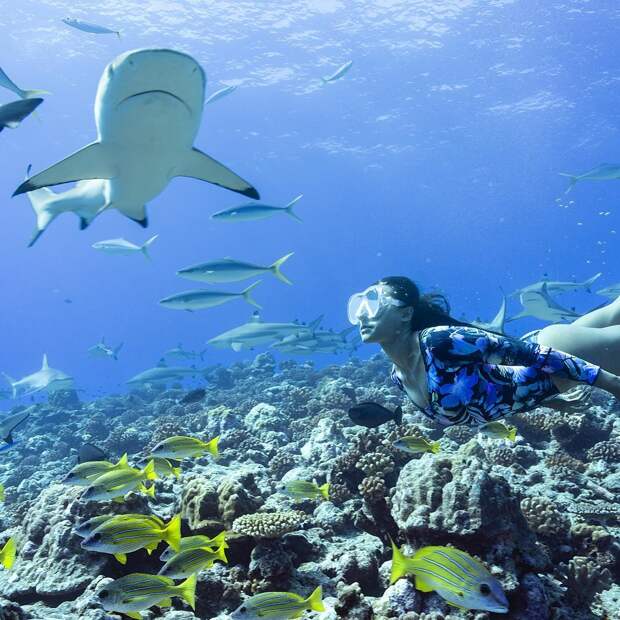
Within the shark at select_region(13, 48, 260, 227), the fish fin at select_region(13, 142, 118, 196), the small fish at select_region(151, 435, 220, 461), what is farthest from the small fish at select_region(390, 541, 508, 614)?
the fish fin at select_region(13, 142, 118, 196)

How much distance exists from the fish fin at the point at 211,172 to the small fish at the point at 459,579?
3.99 meters

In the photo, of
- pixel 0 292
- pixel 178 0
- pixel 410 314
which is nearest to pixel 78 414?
pixel 410 314

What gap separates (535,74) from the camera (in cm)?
3734

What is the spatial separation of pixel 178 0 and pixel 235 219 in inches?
1063

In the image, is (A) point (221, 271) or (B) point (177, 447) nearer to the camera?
(B) point (177, 447)

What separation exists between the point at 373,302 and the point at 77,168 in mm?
3327

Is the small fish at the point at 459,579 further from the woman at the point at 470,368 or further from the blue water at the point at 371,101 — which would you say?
the blue water at the point at 371,101

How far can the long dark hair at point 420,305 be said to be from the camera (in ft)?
13.3

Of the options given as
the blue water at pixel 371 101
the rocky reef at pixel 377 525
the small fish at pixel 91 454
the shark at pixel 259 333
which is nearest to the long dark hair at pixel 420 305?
the blue water at pixel 371 101

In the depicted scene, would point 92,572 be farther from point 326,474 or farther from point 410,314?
point 410,314

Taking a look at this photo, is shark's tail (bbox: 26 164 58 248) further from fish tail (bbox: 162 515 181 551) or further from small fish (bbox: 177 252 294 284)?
fish tail (bbox: 162 515 181 551)

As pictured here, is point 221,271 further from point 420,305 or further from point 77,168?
point 420,305

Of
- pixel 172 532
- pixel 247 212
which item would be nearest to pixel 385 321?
pixel 172 532

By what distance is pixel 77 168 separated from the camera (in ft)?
15.6
